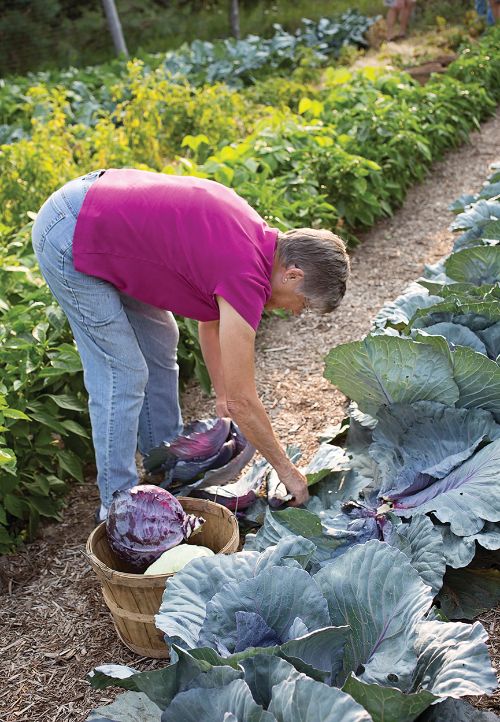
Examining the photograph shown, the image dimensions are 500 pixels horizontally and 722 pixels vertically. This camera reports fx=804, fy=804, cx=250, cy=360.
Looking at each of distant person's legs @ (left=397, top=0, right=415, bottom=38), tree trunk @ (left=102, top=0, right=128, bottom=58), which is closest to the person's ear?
tree trunk @ (left=102, top=0, right=128, bottom=58)

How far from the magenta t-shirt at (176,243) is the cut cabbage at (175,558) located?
0.72 m

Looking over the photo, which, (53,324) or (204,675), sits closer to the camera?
(204,675)

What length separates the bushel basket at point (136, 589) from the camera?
7.63ft

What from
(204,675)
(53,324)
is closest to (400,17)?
(53,324)

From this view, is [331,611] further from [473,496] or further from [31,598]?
[31,598]

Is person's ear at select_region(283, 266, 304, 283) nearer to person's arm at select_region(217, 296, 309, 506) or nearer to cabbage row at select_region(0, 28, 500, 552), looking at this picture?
person's arm at select_region(217, 296, 309, 506)

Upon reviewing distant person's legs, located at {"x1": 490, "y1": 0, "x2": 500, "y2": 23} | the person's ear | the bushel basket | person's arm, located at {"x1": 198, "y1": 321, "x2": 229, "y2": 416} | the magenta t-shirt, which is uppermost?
the magenta t-shirt

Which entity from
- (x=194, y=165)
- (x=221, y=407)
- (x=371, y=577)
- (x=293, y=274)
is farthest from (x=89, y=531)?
(x=194, y=165)

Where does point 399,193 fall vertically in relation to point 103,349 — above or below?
below

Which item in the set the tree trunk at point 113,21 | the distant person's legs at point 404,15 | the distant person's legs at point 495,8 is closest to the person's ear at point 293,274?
the tree trunk at point 113,21

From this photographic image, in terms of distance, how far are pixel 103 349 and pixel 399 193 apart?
3.96 m

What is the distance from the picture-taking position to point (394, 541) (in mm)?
2295

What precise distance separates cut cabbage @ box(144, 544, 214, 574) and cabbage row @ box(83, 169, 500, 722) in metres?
0.19

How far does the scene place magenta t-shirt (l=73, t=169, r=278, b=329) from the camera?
244 cm
